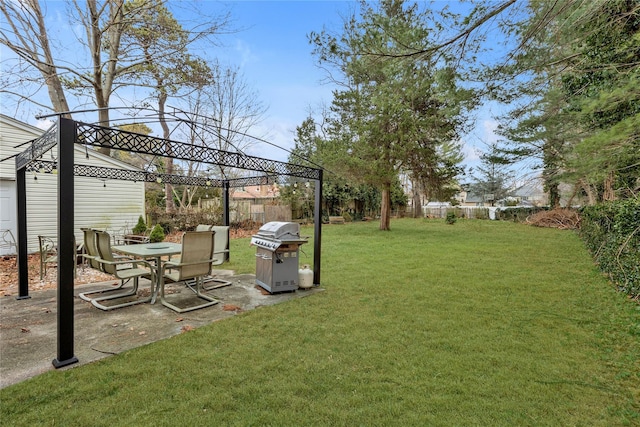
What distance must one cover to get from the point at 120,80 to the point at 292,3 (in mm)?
5806

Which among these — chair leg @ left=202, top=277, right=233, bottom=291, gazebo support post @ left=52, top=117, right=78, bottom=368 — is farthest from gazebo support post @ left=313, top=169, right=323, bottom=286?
gazebo support post @ left=52, top=117, right=78, bottom=368

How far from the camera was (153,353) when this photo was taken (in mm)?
2666

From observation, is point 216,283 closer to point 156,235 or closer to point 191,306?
point 191,306

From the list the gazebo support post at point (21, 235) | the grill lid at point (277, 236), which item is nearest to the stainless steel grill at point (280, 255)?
the grill lid at point (277, 236)

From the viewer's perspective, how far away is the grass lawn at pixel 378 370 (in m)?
1.91

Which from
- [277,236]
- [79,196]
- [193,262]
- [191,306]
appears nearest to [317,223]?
[277,236]

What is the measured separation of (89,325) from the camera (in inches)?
129

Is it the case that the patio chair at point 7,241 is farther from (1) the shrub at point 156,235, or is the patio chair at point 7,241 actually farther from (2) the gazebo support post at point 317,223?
(2) the gazebo support post at point 317,223

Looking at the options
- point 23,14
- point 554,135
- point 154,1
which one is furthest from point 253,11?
point 554,135

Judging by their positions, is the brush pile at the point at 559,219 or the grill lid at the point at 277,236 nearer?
the grill lid at the point at 277,236

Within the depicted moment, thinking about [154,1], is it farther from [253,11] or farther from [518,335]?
[518,335]

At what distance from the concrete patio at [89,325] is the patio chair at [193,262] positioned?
14 cm

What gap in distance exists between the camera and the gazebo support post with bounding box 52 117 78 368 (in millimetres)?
2416

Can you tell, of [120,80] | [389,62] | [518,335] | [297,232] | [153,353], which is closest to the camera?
[153,353]
